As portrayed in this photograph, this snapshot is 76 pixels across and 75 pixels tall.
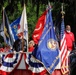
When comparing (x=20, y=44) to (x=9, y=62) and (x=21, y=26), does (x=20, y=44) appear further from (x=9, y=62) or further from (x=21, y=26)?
(x=21, y=26)

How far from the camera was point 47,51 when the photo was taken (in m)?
13.2

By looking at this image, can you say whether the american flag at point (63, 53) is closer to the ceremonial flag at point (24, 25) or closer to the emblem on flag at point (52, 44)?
the emblem on flag at point (52, 44)

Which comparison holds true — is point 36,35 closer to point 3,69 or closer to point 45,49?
point 45,49

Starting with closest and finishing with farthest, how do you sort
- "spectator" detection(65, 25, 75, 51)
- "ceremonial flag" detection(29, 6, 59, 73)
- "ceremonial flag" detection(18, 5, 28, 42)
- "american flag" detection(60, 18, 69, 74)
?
"ceremonial flag" detection(29, 6, 59, 73) → "american flag" detection(60, 18, 69, 74) → "ceremonial flag" detection(18, 5, 28, 42) → "spectator" detection(65, 25, 75, 51)

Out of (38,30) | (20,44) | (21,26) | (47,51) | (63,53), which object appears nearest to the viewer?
(47,51)

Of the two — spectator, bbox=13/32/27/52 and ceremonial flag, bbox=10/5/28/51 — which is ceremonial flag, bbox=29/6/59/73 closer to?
spectator, bbox=13/32/27/52

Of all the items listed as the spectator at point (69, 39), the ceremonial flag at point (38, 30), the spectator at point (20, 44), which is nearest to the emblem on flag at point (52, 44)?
the ceremonial flag at point (38, 30)

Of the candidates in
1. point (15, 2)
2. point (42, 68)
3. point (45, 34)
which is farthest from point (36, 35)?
point (15, 2)

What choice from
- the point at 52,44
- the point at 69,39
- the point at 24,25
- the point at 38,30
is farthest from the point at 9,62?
the point at 69,39

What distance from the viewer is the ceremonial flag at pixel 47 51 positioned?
518 inches

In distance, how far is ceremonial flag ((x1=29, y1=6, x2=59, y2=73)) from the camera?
13.1 meters

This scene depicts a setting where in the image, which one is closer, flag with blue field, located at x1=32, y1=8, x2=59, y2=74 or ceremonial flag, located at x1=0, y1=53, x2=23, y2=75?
flag with blue field, located at x1=32, y1=8, x2=59, y2=74

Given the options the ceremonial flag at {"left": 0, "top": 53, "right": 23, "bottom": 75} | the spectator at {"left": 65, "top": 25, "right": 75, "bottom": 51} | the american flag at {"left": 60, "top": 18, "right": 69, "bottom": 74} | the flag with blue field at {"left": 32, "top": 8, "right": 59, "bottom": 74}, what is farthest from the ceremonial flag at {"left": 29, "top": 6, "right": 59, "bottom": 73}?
the spectator at {"left": 65, "top": 25, "right": 75, "bottom": 51}

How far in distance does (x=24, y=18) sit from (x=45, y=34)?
133cm
